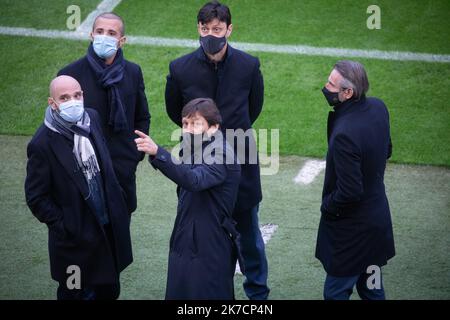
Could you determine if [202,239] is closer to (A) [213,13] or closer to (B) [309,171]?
(A) [213,13]

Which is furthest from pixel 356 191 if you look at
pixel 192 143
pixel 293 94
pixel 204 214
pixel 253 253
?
pixel 293 94

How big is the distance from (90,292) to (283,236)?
6.97 feet

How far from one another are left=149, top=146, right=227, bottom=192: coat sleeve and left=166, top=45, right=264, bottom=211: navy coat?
1.05 metres

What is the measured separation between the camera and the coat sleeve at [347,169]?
17.9 feet

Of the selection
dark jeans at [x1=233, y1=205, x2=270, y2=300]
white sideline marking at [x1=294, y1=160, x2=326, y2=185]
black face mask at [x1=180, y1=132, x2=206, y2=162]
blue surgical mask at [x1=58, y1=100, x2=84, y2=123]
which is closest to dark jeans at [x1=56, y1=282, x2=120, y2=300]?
dark jeans at [x1=233, y1=205, x2=270, y2=300]

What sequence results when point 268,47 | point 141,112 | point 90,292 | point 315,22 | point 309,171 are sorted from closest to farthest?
point 90,292
point 141,112
point 309,171
point 268,47
point 315,22

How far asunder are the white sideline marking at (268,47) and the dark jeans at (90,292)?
227 inches

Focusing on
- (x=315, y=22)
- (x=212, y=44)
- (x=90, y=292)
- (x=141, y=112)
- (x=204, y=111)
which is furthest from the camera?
(x=315, y=22)

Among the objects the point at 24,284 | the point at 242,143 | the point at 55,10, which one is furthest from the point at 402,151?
the point at 55,10

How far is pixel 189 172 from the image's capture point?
5031mm

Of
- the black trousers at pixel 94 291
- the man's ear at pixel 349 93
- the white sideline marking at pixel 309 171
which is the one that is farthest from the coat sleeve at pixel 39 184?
the white sideline marking at pixel 309 171

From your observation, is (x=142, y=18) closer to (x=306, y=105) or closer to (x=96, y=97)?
(x=306, y=105)

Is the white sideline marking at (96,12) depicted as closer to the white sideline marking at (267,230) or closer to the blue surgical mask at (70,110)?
the white sideline marking at (267,230)

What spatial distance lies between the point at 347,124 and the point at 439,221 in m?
2.71
